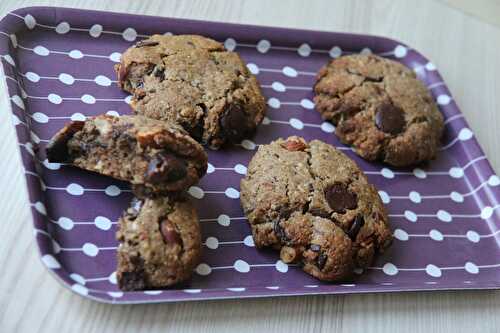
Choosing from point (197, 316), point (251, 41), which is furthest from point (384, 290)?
point (251, 41)

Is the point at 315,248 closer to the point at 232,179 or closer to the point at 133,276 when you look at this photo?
the point at 232,179

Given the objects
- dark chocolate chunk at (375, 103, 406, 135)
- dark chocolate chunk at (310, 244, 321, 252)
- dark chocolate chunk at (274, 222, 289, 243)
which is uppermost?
dark chocolate chunk at (375, 103, 406, 135)

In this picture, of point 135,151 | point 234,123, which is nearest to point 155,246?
point 135,151

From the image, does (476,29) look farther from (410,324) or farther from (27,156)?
(27,156)

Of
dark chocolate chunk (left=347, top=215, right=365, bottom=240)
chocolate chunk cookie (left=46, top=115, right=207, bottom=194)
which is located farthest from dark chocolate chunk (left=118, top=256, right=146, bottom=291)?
dark chocolate chunk (left=347, top=215, right=365, bottom=240)

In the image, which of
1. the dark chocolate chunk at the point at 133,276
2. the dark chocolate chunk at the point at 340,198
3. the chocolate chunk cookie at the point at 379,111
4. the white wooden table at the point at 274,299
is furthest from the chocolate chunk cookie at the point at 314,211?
the dark chocolate chunk at the point at 133,276

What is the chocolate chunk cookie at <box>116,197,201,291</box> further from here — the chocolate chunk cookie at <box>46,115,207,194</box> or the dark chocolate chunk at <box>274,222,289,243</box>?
the dark chocolate chunk at <box>274,222,289,243</box>
